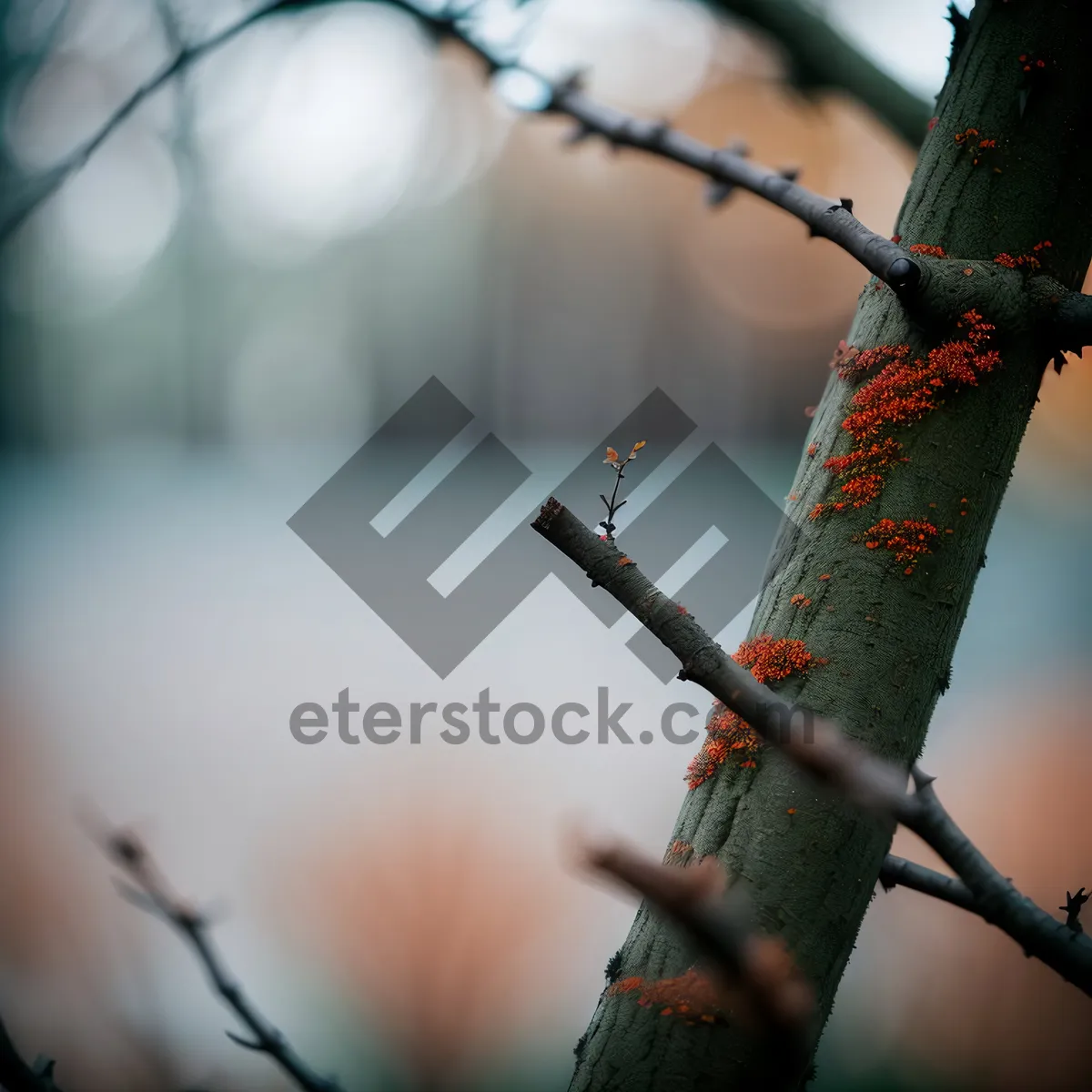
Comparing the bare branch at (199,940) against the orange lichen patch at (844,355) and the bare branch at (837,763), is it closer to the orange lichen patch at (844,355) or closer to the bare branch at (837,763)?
the bare branch at (837,763)

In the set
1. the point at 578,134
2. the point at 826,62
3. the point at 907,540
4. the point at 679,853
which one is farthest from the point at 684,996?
the point at 826,62

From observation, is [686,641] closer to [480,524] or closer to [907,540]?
[907,540]

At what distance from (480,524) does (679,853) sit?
A: 3.15m

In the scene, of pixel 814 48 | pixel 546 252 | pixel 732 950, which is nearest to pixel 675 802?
pixel 814 48

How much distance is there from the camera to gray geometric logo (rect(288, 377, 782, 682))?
295cm

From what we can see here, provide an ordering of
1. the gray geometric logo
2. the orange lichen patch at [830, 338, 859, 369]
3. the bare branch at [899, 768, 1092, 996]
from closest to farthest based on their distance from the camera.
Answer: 1. the bare branch at [899, 768, 1092, 996]
2. the orange lichen patch at [830, 338, 859, 369]
3. the gray geometric logo

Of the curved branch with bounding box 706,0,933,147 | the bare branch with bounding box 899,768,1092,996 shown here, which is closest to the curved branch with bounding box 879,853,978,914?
the bare branch with bounding box 899,768,1092,996

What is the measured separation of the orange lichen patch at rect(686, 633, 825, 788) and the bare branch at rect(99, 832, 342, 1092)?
0.94 ft

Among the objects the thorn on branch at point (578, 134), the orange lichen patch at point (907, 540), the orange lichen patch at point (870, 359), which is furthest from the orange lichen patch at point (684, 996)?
the thorn on branch at point (578, 134)

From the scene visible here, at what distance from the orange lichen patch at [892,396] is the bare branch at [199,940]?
17.7 inches

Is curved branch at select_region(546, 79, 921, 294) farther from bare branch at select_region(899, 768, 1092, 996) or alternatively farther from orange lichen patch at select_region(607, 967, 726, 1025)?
orange lichen patch at select_region(607, 967, 726, 1025)

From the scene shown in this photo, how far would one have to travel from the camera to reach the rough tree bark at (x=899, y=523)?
49cm

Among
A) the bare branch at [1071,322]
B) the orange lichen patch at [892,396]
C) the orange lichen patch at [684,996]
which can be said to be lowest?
the orange lichen patch at [684,996]

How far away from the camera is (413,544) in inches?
140
